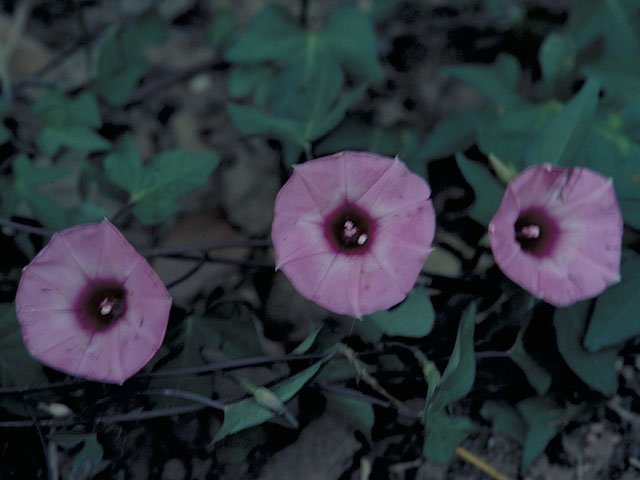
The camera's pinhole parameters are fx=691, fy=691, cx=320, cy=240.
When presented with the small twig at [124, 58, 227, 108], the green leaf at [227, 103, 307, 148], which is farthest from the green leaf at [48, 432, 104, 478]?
the small twig at [124, 58, 227, 108]

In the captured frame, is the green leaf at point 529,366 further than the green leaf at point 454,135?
No

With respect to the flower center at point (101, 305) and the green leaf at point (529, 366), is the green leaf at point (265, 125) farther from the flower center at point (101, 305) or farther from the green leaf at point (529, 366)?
the green leaf at point (529, 366)

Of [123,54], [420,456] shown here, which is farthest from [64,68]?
[420,456]

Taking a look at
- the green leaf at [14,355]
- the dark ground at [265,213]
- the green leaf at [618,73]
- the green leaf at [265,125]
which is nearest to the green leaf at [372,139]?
the dark ground at [265,213]

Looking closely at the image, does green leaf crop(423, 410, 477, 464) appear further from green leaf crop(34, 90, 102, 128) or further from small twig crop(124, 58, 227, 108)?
small twig crop(124, 58, 227, 108)

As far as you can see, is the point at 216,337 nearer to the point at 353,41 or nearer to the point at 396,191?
the point at 396,191

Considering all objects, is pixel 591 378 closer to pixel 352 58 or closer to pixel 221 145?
pixel 352 58

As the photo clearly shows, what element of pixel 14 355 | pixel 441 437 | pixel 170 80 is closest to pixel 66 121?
pixel 170 80
